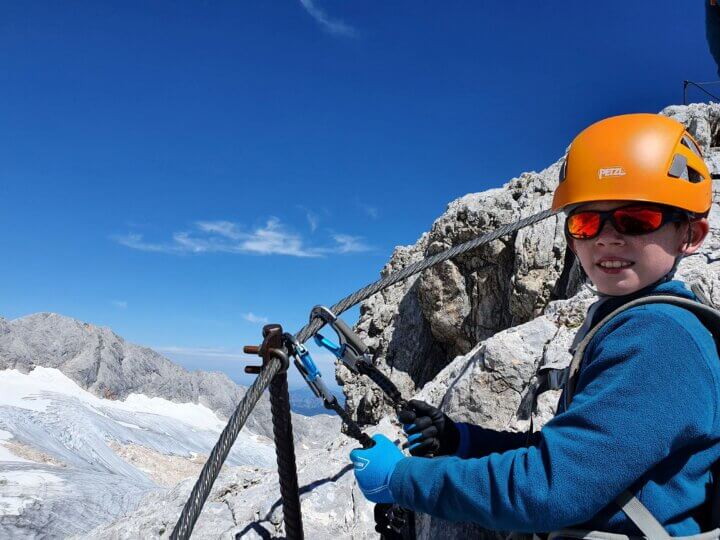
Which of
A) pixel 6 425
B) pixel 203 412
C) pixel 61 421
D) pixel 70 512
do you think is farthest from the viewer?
pixel 203 412

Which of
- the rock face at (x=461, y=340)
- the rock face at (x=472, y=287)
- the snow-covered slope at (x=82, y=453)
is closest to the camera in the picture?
the rock face at (x=461, y=340)

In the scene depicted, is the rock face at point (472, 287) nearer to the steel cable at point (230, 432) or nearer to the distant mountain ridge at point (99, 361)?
the steel cable at point (230, 432)

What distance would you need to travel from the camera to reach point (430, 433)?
2.88m

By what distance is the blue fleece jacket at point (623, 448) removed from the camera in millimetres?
1604

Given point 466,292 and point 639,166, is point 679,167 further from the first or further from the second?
point 466,292

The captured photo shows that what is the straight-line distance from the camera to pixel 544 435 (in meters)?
1.75

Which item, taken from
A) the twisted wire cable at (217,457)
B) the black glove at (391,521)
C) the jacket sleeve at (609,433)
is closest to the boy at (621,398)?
the jacket sleeve at (609,433)

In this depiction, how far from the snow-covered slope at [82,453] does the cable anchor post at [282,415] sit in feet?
11.7

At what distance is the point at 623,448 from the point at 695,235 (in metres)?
1.14

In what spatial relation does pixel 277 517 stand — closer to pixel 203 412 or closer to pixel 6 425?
pixel 6 425

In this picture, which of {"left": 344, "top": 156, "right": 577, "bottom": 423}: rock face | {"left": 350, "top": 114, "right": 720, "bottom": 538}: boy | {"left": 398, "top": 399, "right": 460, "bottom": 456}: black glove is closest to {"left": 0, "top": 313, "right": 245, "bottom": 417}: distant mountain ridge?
{"left": 344, "top": 156, "right": 577, "bottom": 423}: rock face

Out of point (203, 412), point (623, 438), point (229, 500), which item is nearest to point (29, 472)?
point (229, 500)

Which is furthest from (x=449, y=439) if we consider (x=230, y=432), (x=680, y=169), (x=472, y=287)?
(x=472, y=287)

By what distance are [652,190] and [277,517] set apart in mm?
4521
